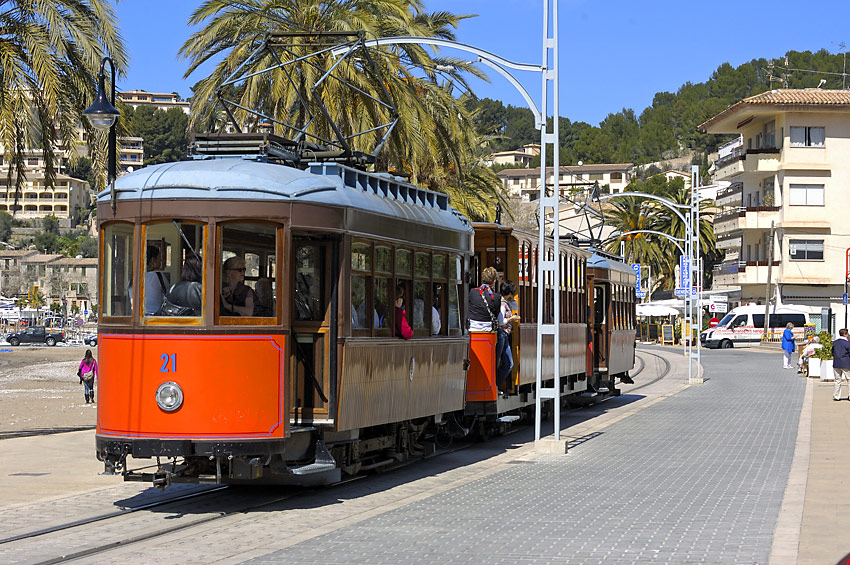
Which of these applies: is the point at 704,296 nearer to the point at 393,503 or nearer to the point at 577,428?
the point at 577,428

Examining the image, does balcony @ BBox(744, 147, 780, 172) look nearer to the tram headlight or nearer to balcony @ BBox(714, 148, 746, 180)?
balcony @ BBox(714, 148, 746, 180)

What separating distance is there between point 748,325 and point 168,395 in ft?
219

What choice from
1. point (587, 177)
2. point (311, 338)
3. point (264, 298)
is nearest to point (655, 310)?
point (311, 338)

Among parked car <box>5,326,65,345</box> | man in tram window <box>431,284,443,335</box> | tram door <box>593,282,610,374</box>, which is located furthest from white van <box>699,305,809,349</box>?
man in tram window <box>431,284,443,335</box>

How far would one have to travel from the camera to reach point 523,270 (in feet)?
68.6

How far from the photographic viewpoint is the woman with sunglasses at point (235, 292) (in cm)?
1240

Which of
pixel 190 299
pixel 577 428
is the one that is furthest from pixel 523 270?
pixel 190 299

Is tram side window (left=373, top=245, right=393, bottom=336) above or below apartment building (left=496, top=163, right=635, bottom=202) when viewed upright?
below

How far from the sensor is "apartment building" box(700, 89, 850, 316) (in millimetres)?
76750

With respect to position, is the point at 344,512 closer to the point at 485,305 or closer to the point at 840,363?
the point at 485,305

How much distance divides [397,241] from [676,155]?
18415 cm

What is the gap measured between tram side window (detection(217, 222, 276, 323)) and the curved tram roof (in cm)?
34

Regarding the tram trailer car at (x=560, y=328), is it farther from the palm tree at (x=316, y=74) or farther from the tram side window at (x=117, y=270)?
the tram side window at (x=117, y=270)

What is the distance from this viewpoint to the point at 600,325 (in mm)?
28281
